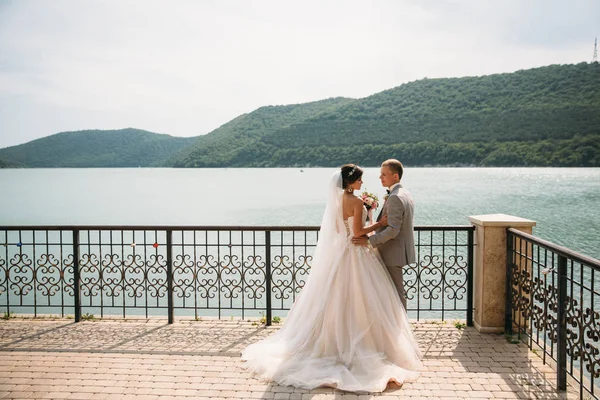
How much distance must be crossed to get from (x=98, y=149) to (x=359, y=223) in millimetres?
167155

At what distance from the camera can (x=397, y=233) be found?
202 inches

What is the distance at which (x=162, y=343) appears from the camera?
5816 mm

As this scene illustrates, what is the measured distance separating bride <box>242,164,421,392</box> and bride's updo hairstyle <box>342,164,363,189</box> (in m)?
0.01

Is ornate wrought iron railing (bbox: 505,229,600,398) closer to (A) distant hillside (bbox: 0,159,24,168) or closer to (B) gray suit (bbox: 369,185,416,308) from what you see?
(B) gray suit (bbox: 369,185,416,308)

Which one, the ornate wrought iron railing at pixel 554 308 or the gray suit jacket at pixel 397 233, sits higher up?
the gray suit jacket at pixel 397 233

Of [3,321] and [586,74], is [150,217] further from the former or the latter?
[586,74]

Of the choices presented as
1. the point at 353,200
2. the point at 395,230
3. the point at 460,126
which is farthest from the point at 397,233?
the point at 460,126

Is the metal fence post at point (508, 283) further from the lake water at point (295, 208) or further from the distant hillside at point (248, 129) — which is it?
the distant hillside at point (248, 129)

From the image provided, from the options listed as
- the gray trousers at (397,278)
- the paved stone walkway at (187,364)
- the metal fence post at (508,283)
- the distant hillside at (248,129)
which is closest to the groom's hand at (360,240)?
the gray trousers at (397,278)

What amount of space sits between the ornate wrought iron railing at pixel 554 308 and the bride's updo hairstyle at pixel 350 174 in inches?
78.1

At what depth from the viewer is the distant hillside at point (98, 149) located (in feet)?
487

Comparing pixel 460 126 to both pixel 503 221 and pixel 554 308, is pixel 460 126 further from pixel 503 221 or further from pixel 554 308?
pixel 554 308

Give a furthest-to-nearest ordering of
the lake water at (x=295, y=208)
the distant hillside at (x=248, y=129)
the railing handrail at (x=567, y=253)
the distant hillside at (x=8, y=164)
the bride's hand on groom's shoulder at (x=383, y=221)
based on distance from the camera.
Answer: the distant hillside at (x=8, y=164), the distant hillside at (x=248, y=129), the lake water at (x=295, y=208), the bride's hand on groom's shoulder at (x=383, y=221), the railing handrail at (x=567, y=253)

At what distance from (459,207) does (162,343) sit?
5051 cm
